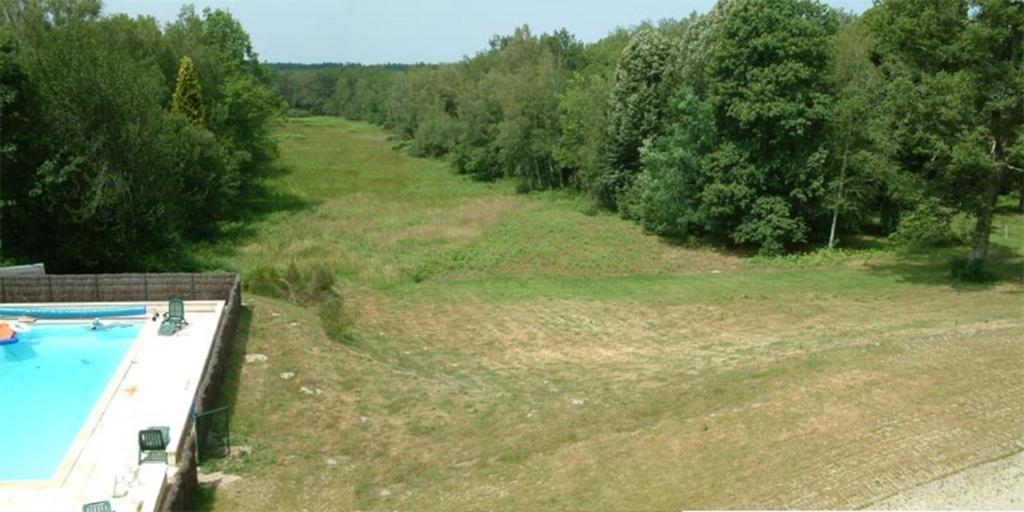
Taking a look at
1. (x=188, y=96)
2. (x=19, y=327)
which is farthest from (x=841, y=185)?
(x=188, y=96)

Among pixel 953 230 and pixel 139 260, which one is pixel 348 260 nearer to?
pixel 139 260

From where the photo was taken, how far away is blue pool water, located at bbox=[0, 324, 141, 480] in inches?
512

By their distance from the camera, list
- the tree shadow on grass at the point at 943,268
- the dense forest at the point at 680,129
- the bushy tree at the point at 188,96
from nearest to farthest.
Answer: the dense forest at the point at 680,129 → the tree shadow on grass at the point at 943,268 → the bushy tree at the point at 188,96

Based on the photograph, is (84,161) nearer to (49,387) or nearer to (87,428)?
(49,387)

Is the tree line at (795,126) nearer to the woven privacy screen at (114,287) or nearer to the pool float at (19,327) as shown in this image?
the woven privacy screen at (114,287)

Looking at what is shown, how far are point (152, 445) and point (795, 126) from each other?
26462mm

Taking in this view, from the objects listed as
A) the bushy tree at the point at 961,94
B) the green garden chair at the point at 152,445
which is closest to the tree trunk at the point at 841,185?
the bushy tree at the point at 961,94

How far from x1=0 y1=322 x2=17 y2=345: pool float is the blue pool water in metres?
0.11

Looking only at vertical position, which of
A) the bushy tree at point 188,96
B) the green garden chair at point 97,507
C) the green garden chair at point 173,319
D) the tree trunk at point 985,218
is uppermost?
the bushy tree at point 188,96

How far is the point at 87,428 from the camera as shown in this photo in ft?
44.0

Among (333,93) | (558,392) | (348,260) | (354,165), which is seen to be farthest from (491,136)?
(333,93)

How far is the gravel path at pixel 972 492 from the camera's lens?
10.3m

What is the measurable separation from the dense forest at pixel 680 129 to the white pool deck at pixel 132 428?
28.3 ft

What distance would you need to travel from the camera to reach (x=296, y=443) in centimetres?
1413
